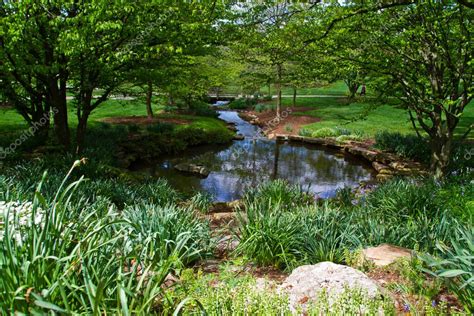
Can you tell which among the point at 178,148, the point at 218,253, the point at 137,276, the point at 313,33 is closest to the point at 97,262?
the point at 137,276

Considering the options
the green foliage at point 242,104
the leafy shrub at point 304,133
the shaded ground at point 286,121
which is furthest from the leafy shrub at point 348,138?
the green foliage at point 242,104

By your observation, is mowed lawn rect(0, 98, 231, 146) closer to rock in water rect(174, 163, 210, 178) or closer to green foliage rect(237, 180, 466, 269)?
rock in water rect(174, 163, 210, 178)

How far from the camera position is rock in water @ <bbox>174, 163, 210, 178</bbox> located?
13.4 meters

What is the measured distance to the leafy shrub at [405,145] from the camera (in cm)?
1403

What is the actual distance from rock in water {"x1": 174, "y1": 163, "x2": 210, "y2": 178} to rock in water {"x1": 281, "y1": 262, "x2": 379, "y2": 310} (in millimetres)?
10242

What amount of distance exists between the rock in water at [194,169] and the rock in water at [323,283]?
1024 cm

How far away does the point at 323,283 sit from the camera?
3.03 metres

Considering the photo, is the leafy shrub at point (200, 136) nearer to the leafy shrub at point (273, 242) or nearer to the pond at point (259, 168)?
the pond at point (259, 168)

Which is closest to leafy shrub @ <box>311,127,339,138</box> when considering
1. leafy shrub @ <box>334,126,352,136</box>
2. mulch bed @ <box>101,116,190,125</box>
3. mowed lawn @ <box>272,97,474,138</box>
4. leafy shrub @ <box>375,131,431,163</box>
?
leafy shrub @ <box>334,126,352,136</box>

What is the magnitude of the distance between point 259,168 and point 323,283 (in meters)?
11.7

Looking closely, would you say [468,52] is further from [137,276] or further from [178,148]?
[178,148]

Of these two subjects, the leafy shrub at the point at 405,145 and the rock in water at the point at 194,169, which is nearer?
the rock in water at the point at 194,169

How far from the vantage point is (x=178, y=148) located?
1725 centimetres

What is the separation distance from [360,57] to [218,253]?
255 inches
